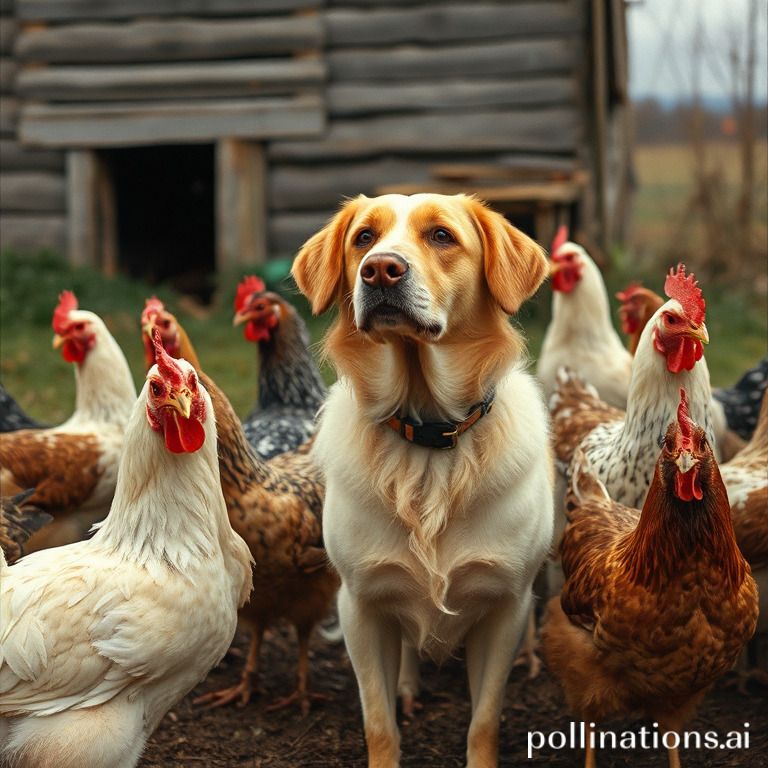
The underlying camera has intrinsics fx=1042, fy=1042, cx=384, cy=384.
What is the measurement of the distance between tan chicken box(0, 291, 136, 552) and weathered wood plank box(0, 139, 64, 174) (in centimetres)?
628

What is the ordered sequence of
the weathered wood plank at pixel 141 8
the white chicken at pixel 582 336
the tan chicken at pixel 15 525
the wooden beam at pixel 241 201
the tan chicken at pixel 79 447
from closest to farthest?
the tan chicken at pixel 15 525 < the tan chicken at pixel 79 447 < the white chicken at pixel 582 336 < the weathered wood plank at pixel 141 8 < the wooden beam at pixel 241 201

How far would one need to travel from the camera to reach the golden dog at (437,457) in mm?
3340

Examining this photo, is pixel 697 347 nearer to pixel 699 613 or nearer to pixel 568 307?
pixel 699 613

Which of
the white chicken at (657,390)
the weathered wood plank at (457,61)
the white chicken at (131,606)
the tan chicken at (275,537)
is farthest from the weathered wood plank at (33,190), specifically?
the white chicken at (131,606)

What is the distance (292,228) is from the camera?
36.1 ft

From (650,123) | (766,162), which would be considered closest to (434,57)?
(766,162)

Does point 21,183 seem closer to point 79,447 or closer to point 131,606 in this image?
point 79,447

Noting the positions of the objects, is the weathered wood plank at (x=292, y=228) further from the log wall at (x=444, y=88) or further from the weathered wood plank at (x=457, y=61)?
the weathered wood plank at (x=457, y=61)

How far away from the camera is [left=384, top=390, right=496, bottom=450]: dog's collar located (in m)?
3.39

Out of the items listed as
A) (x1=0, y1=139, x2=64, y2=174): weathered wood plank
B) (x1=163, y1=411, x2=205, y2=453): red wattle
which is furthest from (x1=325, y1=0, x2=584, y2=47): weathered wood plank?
(x1=163, y1=411, x2=205, y2=453): red wattle

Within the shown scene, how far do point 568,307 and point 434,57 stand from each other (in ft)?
18.2

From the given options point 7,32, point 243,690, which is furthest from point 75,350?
point 7,32

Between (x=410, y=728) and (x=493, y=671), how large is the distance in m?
0.80

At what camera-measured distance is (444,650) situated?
11.9 ft
